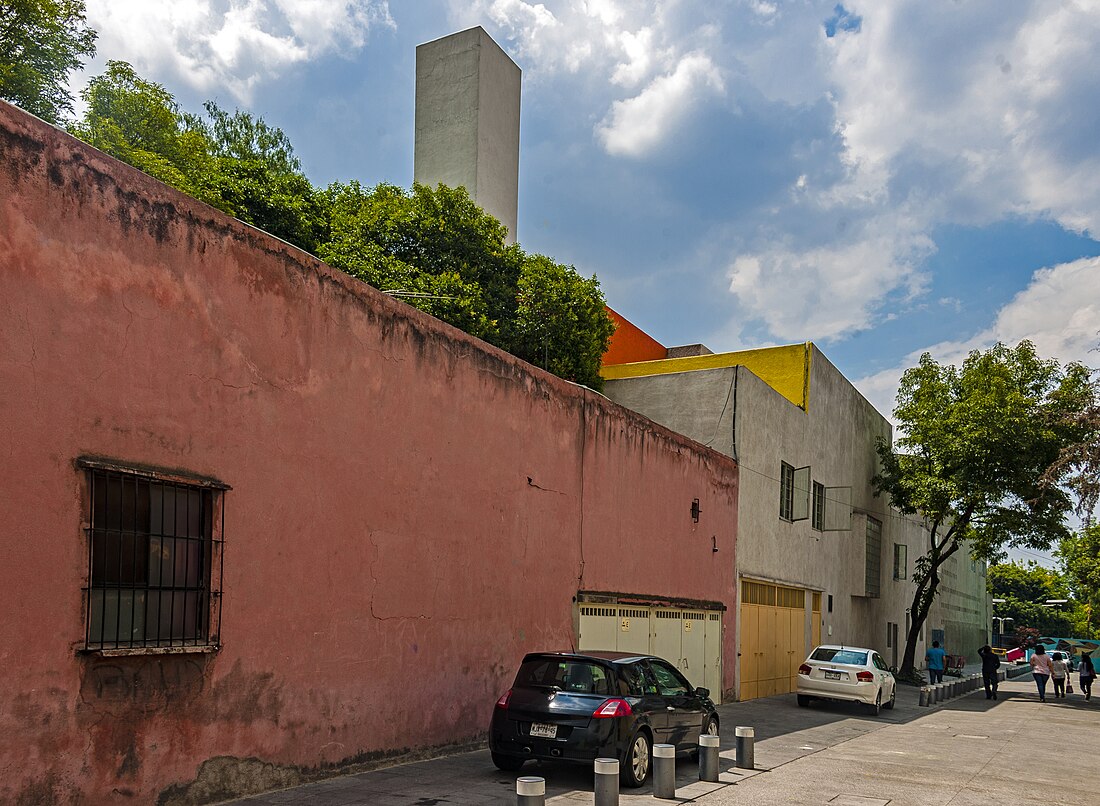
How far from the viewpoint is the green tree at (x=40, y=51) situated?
18.0 m

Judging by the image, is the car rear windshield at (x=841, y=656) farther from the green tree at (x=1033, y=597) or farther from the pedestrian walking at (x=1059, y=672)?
the green tree at (x=1033, y=597)

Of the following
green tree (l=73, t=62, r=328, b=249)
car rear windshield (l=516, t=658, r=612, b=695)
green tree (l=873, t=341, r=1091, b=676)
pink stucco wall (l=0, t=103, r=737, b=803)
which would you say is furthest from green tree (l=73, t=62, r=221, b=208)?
green tree (l=873, t=341, r=1091, b=676)

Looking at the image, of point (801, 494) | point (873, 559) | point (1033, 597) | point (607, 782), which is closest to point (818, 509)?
point (801, 494)

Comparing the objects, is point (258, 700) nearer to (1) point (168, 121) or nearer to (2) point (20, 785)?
(2) point (20, 785)

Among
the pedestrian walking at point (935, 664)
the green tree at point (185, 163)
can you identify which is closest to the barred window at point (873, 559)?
the pedestrian walking at point (935, 664)

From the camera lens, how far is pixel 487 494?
42.2 ft

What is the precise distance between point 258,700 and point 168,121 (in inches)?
659

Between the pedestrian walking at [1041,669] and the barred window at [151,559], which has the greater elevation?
the barred window at [151,559]

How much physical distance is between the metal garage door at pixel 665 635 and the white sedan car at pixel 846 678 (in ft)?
7.12

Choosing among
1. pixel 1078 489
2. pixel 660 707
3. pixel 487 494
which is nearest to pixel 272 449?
pixel 487 494

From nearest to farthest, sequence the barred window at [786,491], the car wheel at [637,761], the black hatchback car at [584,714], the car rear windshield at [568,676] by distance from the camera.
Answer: the black hatchback car at [584,714]
the car wheel at [637,761]
the car rear windshield at [568,676]
the barred window at [786,491]

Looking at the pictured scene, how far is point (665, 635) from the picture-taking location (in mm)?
18000

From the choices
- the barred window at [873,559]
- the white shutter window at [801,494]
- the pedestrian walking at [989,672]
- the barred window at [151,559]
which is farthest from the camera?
the barred window at [873,559]

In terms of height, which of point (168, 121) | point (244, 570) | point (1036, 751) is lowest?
point (1036, 751)
